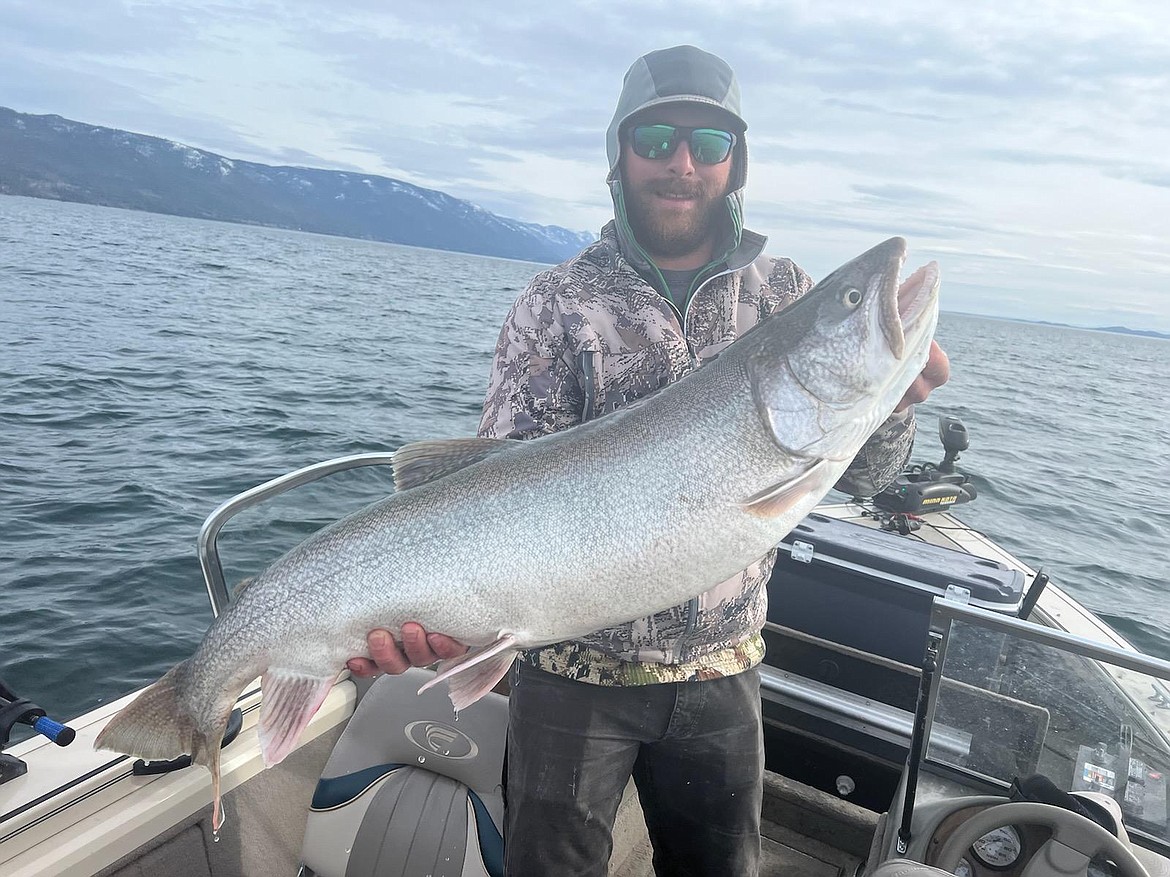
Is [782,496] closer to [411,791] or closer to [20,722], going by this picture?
[411,791]

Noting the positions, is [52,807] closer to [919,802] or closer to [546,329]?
[546,329]

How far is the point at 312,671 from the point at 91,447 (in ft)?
39.4

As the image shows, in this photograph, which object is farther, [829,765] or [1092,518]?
[1092,518]

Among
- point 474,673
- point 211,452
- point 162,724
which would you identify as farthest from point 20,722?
point 211,452

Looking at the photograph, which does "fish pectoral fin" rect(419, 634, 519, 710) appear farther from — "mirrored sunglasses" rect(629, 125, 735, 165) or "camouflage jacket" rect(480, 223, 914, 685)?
"mirrored sunglasses" rect(629, 125, 735, 165)

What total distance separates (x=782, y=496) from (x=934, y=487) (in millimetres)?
5600

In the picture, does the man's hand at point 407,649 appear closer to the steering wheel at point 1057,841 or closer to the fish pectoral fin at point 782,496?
the fish pectoral fin at point 782,496

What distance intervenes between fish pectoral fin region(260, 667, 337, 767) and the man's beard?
7.16 feet

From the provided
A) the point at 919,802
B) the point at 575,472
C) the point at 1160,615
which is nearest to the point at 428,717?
the point at 575,472

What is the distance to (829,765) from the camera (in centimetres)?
439

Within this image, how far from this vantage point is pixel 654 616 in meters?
2.74

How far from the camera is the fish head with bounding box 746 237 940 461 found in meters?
2.36

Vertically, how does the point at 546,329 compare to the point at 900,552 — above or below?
above

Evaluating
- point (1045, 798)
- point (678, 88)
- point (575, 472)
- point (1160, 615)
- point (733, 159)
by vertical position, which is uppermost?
point (678, 88)
